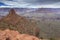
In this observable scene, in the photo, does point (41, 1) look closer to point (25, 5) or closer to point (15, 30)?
point (25, 5)

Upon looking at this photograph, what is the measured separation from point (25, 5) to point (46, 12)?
0.74 feet

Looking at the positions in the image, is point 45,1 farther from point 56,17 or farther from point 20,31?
point 20,31

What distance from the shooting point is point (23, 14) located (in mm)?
1281

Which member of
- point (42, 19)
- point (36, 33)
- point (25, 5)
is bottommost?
point (36, 33)

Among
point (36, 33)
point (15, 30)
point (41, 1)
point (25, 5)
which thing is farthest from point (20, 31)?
point (41, 1)

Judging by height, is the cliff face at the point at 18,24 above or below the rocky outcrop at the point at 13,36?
above

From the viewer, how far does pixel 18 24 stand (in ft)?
4.18

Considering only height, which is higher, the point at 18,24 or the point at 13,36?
the point at 18,24

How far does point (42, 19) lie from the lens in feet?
4.17

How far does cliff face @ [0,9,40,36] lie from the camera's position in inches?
49.5

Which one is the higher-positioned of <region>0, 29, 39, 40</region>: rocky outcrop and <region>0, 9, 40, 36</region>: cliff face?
<region>0, 9, 40, 36</region>: cliff face

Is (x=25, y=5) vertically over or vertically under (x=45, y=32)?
over

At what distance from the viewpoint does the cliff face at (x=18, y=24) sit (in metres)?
1.26

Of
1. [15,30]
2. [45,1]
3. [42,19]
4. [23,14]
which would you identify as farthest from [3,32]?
[45,1]
